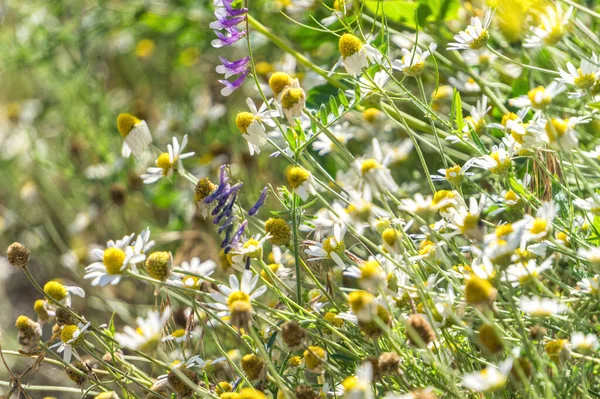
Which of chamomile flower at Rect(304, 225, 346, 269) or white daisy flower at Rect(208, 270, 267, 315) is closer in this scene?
white daisy flower at Rect(208, 270, 267, 315)

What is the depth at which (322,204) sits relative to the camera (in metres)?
1.12

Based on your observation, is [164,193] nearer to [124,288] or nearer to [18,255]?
[124,288]

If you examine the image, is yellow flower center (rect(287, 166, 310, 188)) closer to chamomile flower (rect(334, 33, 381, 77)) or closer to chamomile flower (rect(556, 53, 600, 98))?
chamomile flower (rect(334, 33, 381, 77))

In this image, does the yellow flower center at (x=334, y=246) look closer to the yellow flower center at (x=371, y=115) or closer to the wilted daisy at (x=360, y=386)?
the wilted daisy at (x=360, y=386)

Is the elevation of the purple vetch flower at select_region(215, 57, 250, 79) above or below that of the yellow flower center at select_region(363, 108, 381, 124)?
above

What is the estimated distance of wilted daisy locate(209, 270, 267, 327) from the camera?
0.72 meters

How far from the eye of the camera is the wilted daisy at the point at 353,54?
34.2 inches

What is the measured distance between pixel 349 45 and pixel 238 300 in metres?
0.34

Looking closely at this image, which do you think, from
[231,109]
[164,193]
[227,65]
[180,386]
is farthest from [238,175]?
[180,386]

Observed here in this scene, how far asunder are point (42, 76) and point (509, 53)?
190 centimetres

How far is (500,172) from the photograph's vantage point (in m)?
0.86

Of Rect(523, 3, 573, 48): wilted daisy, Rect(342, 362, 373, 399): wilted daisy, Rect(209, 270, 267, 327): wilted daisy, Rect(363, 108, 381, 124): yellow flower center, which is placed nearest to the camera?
Rect(342, 362, 373, 399): wilted daisy

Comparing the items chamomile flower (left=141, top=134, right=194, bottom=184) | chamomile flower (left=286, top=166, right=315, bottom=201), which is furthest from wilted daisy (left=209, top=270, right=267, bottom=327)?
chamomile flower (left=141, top=134, right=194, bottom=184)

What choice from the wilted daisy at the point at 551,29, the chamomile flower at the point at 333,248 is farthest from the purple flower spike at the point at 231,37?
the wilted daisy at the point at 551,29
